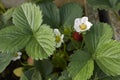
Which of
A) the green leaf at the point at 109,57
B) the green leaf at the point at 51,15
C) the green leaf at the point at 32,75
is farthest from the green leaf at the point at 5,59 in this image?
the green leaf at the point at 109,57

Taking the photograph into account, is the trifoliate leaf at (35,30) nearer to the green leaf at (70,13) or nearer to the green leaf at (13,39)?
the green leaf at (13,39)

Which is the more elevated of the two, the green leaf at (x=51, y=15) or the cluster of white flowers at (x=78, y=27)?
the green leaf at (x=51, y=15)

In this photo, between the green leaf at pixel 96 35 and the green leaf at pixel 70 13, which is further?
the green leaf at pixel 70 13

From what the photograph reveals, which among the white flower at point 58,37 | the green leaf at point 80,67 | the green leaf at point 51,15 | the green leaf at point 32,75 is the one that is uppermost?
the green leaf at point 51,15

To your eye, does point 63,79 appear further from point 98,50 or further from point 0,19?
point 0,19

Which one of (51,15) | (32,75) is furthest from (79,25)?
(32,75)

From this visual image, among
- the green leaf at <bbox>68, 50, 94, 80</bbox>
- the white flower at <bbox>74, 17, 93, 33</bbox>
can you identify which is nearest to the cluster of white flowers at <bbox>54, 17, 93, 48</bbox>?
the white flower at <bbox>74, 17, 93, 33</bbox>

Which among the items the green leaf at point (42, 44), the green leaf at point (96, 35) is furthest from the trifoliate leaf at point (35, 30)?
the green leaf at point (96, 35)
